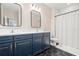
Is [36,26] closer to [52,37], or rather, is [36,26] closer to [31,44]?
[52,37]

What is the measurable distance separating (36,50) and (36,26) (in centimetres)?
106

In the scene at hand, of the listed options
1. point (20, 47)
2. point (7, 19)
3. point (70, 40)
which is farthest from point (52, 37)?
point (7, 19)

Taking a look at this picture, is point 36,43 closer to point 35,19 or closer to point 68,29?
point 35,19

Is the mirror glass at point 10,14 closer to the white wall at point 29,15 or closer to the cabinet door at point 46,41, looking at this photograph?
the white wall at point 29,15

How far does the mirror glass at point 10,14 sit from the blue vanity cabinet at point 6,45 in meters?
0.66

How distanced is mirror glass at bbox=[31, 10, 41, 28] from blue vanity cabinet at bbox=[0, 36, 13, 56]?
1515 mm

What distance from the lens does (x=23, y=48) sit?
7.60 feet

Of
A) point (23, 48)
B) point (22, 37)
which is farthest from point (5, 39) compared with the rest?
point (23, 48)

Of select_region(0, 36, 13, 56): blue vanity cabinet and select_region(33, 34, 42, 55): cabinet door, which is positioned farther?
select_region(33, 34, 42, 55): cabinet door

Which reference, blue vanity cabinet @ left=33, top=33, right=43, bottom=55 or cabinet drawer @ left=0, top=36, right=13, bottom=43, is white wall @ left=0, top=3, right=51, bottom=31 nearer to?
blue vanity cabinet @ left=33, top=33, right=43, bottom=55

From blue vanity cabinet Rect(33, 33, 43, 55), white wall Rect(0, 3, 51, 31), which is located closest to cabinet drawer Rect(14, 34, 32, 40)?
blue vanity cabinet Rect(33, 33, 43, 55)

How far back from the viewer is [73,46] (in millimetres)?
3279

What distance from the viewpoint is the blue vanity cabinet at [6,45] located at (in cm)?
181

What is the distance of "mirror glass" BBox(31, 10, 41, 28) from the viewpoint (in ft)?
11.0
